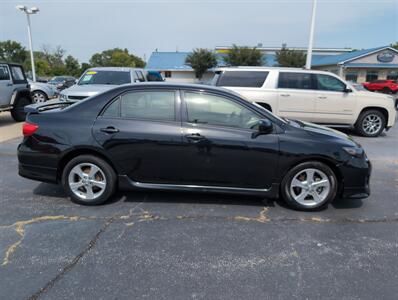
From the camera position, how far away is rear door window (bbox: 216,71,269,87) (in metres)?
8.62

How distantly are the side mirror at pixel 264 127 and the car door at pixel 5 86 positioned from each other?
912 centimetres

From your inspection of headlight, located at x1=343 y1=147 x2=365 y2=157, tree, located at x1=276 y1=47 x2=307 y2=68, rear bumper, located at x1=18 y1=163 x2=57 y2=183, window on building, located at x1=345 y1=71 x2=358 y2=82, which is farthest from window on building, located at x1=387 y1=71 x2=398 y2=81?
rear bumper, located at x1=18 y1=163 x2=57 y2=183

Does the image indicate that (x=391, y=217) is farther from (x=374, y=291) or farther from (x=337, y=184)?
(x=374, y=291)

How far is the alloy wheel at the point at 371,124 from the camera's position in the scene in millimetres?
8820

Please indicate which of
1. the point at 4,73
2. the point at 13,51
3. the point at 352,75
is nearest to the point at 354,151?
the point at 4,73

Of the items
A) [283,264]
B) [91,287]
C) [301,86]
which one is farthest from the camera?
[301,86]

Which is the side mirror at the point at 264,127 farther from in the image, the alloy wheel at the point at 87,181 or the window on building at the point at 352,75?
the window on building at the point at 352,75

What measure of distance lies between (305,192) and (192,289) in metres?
2.07

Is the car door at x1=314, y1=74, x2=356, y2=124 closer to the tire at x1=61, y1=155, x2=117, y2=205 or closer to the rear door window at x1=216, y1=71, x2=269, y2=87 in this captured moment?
the rear door window at x1=216, y1=71, x2=269, y2=87

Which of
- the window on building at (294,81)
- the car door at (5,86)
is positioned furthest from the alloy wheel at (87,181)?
the car door at (5,86)

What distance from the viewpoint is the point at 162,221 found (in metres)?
3.58

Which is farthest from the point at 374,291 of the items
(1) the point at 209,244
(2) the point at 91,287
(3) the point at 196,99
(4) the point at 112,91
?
(4) the point at 112,91

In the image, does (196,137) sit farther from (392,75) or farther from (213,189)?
(392,75)

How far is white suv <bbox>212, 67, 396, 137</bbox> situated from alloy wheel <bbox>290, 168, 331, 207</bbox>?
4977mm
